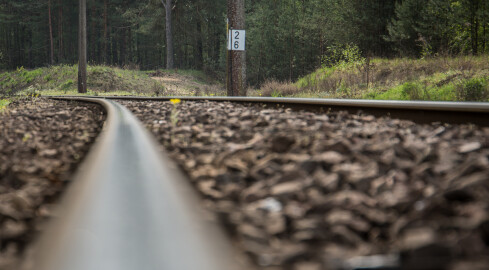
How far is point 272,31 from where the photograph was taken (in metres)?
30.4

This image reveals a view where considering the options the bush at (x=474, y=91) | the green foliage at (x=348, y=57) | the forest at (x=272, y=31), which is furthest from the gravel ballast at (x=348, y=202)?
the green foliage at (x=348, y=57)

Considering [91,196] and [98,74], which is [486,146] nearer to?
[91,196]

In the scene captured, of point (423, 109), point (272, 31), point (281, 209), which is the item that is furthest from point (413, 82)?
point (272, 31)

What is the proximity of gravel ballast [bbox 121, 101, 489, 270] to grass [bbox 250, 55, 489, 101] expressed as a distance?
6.07 metres

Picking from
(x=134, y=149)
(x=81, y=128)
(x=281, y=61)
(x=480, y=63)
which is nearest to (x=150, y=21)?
(x=281, y=61)

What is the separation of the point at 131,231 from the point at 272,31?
30.9 m

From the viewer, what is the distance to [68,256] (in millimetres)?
708

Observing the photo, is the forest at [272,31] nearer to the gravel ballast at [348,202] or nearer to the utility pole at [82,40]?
the utility pole at [82,40]

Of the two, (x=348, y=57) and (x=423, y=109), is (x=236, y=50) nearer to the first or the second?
(x=348, y=57)

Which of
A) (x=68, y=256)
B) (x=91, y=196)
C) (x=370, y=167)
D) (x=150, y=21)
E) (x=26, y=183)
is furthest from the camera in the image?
(x=150, y=21)

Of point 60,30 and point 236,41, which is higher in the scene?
point 60,30

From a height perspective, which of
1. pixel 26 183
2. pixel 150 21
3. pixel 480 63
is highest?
pixel 150 21

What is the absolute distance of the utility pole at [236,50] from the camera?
36.2 ft

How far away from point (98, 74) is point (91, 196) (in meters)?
23.9
